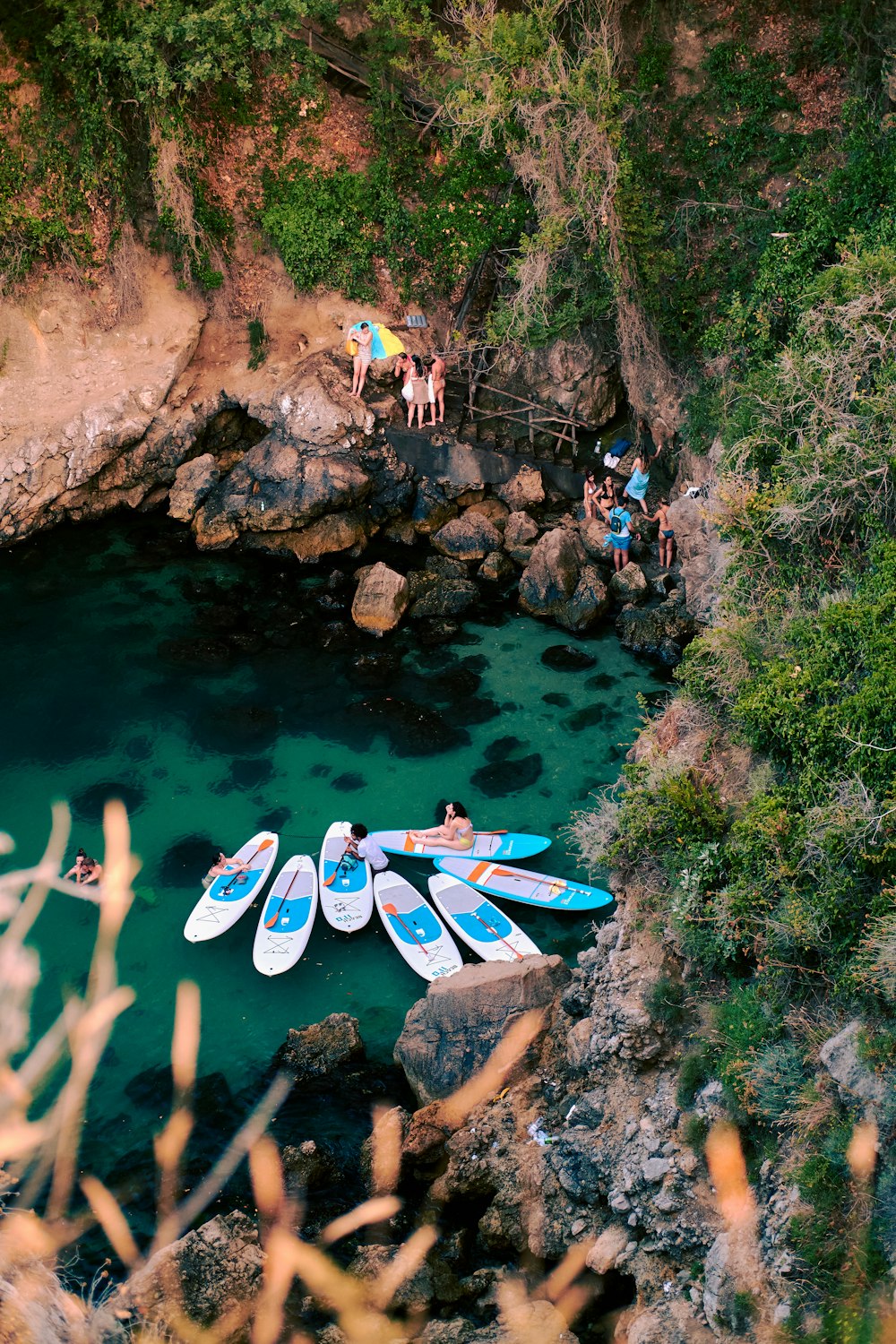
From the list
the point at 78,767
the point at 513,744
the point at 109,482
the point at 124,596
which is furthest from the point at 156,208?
the point at 513,744

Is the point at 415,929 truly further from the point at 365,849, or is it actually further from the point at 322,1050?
the point at 322,1050

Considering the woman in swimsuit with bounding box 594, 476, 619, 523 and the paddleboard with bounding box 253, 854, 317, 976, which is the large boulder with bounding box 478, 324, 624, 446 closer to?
the woman in swimsuit with bounding box 594, 476, 619, 523

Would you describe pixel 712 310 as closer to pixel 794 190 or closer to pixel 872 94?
pixel 794 190

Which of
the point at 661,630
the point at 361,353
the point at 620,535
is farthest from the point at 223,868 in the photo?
the point at 361,353

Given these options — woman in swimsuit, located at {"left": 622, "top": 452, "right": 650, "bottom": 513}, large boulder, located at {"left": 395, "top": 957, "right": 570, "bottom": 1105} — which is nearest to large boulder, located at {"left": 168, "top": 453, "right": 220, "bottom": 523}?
woman in swimsuit, located at {"left": 622, "top": 452, "right": 650, "bottom": 513}

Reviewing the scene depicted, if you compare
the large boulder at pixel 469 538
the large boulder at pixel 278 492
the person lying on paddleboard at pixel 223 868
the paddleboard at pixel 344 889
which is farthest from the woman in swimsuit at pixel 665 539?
the person lying on paddleboard at pixel 223 868

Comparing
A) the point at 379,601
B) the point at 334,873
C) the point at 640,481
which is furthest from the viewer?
the point at 640,481

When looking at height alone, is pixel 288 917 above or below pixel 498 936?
below
